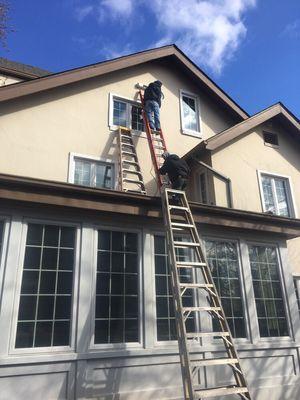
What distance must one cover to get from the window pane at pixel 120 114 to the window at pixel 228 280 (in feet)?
14.0

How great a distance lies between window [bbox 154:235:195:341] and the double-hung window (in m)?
2.62

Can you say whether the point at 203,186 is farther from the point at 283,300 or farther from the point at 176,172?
the point at 283,300

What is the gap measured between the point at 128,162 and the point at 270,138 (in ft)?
15.9

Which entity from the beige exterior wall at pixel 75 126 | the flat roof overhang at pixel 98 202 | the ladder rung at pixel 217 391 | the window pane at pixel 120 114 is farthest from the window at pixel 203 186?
the ladder rung at pixel 217 391

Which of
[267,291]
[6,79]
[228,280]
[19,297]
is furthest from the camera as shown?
[6,79]

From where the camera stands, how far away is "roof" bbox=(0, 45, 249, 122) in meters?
8.19

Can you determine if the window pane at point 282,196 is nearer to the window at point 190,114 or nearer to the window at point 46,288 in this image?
the window at point 190,114

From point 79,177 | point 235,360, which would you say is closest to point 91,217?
point 79,177

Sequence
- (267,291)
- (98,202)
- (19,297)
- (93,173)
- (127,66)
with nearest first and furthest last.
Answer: (19,297) < (98,202) < (267,291) < (93,173) < (127,66)

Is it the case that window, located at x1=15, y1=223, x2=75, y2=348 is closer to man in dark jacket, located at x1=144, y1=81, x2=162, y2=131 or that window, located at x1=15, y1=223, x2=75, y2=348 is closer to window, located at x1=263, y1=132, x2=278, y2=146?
man in dark jacket, located at x1=144, y1=81, x2=162, y2=131

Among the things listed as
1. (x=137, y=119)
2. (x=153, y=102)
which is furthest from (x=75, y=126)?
(x=153, y=102)

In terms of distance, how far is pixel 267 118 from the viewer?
411 inches

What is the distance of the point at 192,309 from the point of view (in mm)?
4961

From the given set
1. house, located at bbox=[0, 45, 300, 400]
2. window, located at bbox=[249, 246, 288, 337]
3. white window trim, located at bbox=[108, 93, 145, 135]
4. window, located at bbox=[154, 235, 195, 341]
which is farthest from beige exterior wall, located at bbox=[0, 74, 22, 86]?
window, located at bbox=[249, 246, 288, 337]
